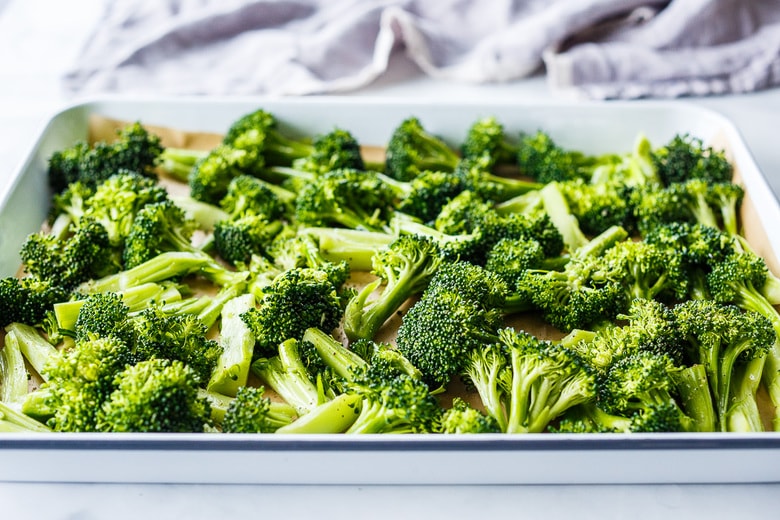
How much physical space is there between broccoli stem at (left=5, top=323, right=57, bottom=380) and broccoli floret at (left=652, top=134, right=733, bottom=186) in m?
1.94

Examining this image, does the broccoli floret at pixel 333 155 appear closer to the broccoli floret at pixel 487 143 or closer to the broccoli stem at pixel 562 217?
the broccoli floret at pixel 487 143

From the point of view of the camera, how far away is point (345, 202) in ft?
8.42

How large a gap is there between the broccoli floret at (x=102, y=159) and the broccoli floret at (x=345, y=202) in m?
0.57

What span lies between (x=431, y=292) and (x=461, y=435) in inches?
20.4

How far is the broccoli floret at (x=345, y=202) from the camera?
253 cm

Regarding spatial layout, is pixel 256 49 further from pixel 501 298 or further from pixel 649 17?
pixel 501 298

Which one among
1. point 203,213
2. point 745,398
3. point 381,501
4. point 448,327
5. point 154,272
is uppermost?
point 203,213

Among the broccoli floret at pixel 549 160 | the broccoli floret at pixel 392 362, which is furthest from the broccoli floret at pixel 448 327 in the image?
the broccoli floret at pixel 549 160

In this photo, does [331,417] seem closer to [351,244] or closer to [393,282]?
[393,282]

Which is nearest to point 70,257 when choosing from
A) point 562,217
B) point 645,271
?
point 562,217

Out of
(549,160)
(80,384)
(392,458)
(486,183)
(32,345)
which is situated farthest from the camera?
(549,160)

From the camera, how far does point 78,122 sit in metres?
2.93

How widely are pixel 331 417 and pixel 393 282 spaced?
51 cm

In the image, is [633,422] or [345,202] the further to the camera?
[345,202]
